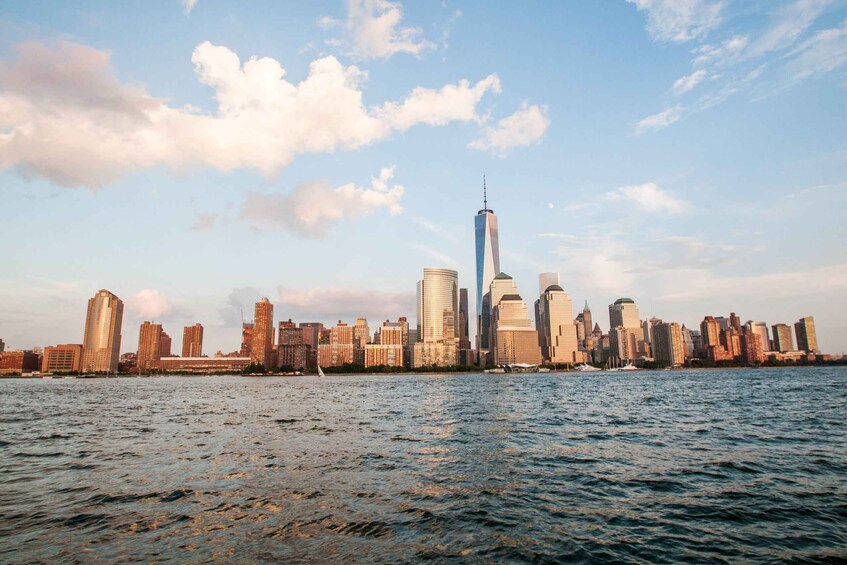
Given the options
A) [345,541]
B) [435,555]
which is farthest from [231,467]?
[435,555]

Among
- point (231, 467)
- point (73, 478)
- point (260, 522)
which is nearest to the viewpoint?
point (260, 522)

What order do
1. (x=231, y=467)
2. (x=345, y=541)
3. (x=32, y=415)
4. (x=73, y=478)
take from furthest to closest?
(x=32, y=415), (x=231, y=467), (x=73, y=478), (x=345, y=541)

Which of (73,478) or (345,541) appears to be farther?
(73,478)

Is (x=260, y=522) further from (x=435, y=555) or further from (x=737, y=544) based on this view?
(x=737, y=544)

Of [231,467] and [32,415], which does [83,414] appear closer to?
[32,415]

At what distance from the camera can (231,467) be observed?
29.7m

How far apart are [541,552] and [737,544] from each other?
6846mm

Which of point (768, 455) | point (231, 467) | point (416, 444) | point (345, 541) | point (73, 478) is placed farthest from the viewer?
point (416, 444)

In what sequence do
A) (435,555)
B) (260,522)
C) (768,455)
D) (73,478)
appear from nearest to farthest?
(435,555) < (260,522) < (73,478) < (768,455)

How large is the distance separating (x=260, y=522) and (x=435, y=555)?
7.43m

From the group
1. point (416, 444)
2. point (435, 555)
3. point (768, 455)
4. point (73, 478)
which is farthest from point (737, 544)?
point (73, 478)

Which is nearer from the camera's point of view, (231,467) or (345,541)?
(345,541)

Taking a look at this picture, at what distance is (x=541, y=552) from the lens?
16.2 m

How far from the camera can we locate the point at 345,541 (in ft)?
55.9
